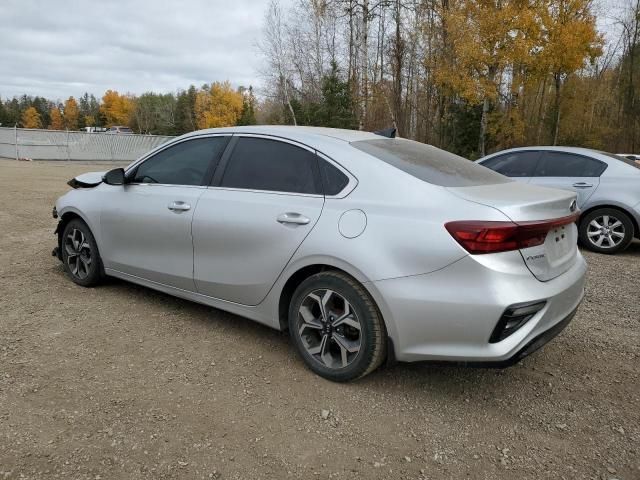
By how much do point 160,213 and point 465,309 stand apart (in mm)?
2465

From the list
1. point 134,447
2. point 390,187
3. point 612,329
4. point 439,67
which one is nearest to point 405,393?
point 390,187

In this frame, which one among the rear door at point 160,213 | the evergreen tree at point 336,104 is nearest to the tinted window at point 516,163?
the rear door at point 160,213

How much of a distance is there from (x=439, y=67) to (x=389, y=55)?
10.6 metres

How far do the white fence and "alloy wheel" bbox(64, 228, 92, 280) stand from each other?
21.6m

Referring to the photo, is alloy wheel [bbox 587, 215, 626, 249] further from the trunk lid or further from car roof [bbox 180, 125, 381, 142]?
car roof [bbox 180, 125, 381, 142]

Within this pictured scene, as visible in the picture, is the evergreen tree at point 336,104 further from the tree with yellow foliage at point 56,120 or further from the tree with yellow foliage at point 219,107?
the tree with yellow foliage at point 56,120

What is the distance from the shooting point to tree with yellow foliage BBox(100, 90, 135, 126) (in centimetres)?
11200

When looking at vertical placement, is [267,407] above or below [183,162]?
below

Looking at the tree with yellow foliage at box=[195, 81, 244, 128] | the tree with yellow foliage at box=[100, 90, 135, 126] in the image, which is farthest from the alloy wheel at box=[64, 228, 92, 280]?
the tree with yellow foliage at box=[100, 90, 135, 126]

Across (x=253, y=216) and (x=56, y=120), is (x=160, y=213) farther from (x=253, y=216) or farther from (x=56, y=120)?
(x=56, y=120)

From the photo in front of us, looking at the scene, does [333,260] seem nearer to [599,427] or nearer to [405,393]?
[405,393]

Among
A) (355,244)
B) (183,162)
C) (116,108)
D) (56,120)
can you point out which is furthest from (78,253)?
(56,120)

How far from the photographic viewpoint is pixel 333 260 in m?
2.85

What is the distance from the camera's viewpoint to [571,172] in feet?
23.0
